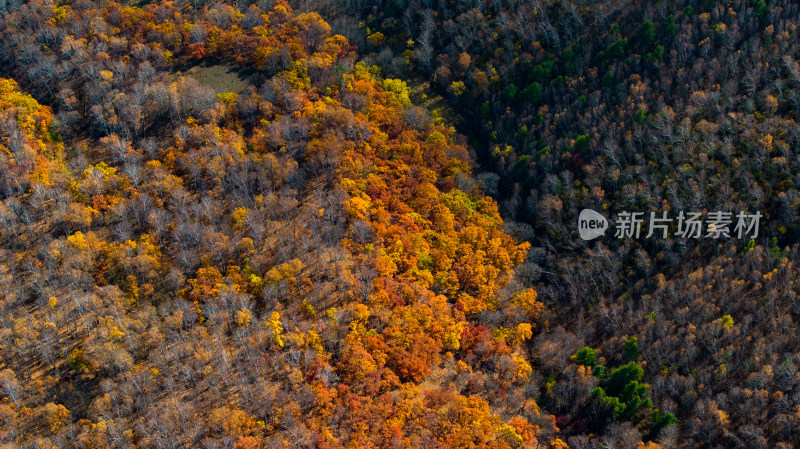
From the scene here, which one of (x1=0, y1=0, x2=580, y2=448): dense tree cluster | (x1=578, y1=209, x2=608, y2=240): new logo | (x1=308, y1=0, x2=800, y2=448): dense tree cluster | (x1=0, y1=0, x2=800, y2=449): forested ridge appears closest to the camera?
(x1=0, y1=0, x2=580, y2=448): dense tree cluster

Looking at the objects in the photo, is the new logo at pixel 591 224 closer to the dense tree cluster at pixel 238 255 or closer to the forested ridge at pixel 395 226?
the forested ridge at pixel 395 226

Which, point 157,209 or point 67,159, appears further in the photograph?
point 67,159

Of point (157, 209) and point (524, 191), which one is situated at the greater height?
point (524, 191)

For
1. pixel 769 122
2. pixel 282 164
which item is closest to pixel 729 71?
pixel 769 122

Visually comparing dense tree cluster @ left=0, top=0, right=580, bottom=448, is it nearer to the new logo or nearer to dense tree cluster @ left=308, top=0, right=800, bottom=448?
dense tree cluster @ left=308, top=0, right=800, bottom=448

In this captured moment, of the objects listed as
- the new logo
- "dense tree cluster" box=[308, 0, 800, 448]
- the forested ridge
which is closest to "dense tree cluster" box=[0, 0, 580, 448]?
the forested ridge

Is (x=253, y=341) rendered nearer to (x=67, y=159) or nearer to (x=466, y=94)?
(x=67, y=159)

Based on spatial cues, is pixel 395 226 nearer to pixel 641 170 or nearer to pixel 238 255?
pixel 238 255

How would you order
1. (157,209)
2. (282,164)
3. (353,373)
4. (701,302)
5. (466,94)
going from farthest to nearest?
(466,94) → (282,164) → (157,209) → (701,302) → (353,373)
